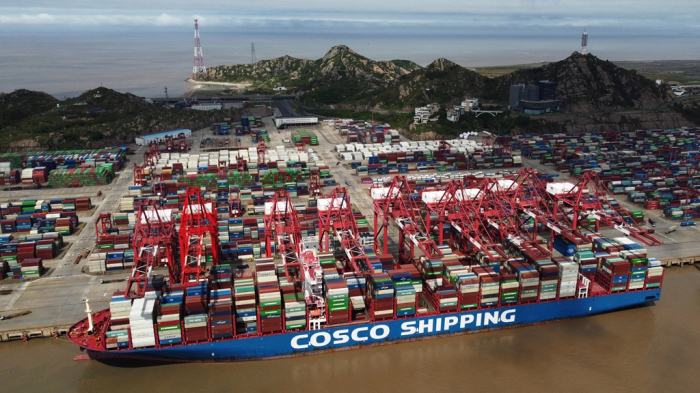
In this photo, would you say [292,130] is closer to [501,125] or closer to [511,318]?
[501,125]

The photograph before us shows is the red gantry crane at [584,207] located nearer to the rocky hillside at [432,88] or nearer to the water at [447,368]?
the water at [447,368]

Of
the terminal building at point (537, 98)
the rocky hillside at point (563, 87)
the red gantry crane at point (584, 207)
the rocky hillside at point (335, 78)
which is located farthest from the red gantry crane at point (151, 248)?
the rocky hillside at point (335, 78)

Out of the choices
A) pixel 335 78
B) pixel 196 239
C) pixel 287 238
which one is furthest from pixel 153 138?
pixel 335 78

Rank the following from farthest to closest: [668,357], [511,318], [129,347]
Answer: [511,318] → [668,357] → [129,347]

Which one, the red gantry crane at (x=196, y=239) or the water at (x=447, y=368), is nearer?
the water at (x=447, y=368)

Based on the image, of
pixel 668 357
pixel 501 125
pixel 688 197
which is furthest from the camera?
pixel 501 125

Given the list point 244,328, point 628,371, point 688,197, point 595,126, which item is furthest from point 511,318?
point 595,126

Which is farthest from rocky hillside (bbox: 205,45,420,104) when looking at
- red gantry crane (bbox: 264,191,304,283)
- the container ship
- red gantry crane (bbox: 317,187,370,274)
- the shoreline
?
the container ship
